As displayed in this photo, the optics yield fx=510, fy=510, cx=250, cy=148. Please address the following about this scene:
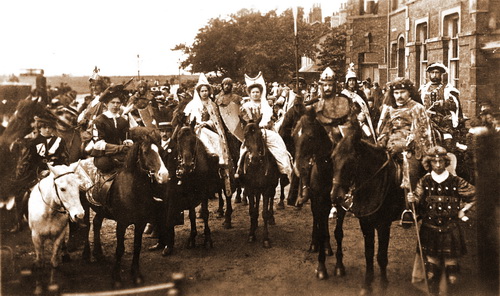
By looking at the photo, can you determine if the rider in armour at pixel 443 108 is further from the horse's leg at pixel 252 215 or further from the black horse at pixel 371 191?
the horse's leg at pixel 252 215

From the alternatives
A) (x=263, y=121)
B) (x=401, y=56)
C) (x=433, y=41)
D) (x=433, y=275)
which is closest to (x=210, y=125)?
(x=263, y=121)

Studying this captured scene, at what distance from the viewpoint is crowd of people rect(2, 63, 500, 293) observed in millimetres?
6340

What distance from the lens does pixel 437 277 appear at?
6426 mm

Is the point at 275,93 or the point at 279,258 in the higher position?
the point at 275,93

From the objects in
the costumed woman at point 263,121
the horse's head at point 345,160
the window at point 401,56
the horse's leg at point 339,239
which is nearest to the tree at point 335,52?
the window at point 401,56

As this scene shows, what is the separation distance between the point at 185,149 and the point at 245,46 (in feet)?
37.0

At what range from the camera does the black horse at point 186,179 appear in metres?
8.16

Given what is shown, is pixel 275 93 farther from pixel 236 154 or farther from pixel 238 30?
pixel 236 154

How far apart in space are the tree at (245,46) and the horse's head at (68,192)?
7295mm

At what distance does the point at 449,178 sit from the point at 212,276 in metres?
3.55

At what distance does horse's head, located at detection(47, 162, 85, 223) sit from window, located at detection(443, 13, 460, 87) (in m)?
15.6

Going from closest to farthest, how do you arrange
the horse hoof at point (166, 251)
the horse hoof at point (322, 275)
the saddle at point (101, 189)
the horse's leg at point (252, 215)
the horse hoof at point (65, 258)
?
the horse hoof at point (322, 275) → the saddle at point (101, 189) → the horse hoof at point (65, 258) → the horse hoof at point (166, 251) → the horse's leg at point (252, 215)

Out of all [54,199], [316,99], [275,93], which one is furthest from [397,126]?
[275,93]

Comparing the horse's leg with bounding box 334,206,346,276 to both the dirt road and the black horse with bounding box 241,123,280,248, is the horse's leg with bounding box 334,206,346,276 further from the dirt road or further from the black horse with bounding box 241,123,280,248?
the black horse with bounding box 241,123,280,248
